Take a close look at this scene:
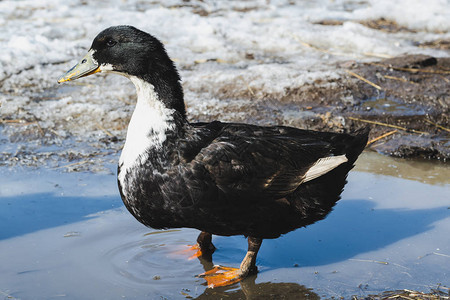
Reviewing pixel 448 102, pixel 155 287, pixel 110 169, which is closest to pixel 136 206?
pixel 155 287

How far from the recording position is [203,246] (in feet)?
14.0

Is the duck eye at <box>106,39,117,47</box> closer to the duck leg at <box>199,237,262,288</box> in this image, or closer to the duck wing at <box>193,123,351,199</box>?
the duck wing at <box>193,123,351,199</box>

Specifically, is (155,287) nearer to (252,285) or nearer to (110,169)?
(252,285)

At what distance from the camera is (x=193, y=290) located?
3803mm

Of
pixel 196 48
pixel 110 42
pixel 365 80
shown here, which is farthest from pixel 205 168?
pixel 196 48

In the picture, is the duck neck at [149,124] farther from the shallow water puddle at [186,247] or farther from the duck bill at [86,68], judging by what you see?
the shallow water puddle at [186,247]

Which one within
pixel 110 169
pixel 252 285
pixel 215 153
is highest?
pixel 215 153

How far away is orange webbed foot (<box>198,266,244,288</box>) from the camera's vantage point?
386 cm

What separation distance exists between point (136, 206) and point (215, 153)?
22.4 inches

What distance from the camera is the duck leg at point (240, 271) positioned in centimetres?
393

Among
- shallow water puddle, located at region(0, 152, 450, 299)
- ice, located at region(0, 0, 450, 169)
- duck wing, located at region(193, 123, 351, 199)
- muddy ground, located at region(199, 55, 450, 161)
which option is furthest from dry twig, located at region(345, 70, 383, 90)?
duck wing, located at region(193, 123, 351, 199)

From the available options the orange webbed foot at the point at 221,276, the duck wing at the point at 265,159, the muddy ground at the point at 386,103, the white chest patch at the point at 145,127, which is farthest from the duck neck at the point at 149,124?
the muddy ground at the point at 386,103

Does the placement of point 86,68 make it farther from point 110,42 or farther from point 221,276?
point 221,276

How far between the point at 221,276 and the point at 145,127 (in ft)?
3.38
